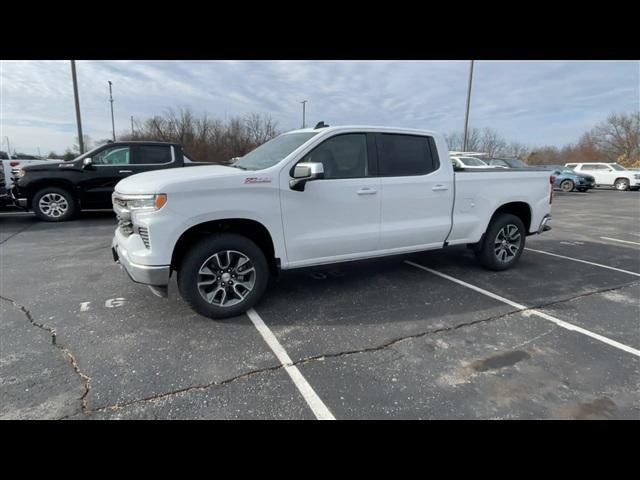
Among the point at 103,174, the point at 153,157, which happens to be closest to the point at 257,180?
the point at 153,157

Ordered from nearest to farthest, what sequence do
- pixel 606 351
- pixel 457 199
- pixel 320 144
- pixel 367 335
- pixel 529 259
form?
pixel 606 351, pixel 367 335, pixel 320 144, pixel 457 199, pixel 529 259

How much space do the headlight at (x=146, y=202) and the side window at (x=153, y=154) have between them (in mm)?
6466

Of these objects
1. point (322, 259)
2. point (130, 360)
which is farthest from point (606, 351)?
point (130, 360)

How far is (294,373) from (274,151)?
2.55 meters

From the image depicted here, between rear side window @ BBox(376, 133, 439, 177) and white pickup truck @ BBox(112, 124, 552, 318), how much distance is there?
0.05 feet

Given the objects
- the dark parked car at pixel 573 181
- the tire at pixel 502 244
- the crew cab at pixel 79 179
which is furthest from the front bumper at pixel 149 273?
the dark parked car at pixel 573 181

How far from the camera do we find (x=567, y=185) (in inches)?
898

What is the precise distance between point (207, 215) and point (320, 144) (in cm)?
145

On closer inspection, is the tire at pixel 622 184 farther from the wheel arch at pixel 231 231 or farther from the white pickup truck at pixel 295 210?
the wheel arch at pixel 231 231

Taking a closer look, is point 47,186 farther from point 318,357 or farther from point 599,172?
A: point 599,172

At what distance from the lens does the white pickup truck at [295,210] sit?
3256mm
